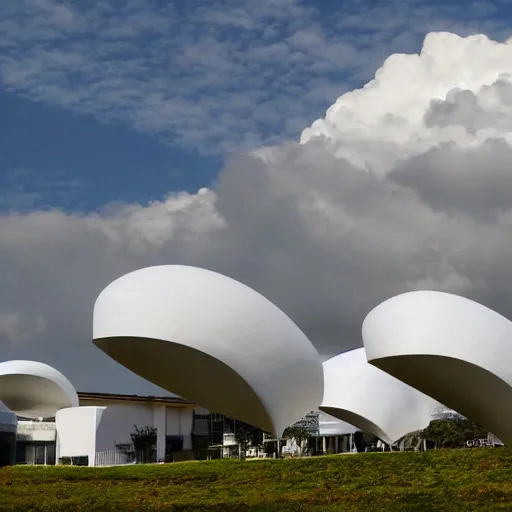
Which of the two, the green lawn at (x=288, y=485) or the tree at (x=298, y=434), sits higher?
the tree at (x=298, y=434)

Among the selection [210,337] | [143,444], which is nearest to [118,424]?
[143,444]

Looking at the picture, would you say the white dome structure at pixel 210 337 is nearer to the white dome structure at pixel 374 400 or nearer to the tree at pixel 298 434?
the white dome structure at pixel 374 400

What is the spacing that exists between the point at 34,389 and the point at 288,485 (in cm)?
3023

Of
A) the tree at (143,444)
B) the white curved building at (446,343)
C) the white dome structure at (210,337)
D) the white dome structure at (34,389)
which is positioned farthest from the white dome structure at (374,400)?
the white curved building at (446,343)

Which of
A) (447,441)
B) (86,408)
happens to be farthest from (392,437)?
(86,408)

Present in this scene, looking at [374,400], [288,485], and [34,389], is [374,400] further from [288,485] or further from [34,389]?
[288,485]

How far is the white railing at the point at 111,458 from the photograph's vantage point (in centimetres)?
4725

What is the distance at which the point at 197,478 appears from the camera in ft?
80.7

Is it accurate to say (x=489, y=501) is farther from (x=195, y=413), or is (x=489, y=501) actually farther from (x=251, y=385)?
(x=195, y=413)

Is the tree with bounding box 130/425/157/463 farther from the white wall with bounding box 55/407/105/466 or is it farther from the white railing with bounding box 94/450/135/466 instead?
the white wall with bounding box 55/407/105/466

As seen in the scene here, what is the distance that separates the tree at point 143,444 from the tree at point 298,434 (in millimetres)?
8640

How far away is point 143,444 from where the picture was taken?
51.0 meters

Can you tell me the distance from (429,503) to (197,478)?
10.8 m

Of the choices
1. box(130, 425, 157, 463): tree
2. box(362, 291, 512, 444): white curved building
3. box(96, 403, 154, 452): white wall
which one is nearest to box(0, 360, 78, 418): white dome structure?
box(96, 403, 154, 452): white wall
